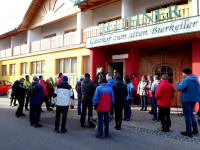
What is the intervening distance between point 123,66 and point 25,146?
12121 millimetres

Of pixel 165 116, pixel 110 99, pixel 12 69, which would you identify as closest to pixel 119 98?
pixel 110 99

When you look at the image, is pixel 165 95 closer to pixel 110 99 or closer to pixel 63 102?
pixel 110 99

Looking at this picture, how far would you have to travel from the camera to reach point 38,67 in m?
27.2

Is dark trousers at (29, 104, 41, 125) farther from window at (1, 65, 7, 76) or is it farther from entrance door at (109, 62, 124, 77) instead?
window at (1, 65, 7, 76)

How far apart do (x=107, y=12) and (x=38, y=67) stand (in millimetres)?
9806

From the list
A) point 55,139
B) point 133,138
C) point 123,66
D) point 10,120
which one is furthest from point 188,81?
point 123,66

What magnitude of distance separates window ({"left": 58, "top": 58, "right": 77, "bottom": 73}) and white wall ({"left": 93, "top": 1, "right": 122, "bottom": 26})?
11.5ft

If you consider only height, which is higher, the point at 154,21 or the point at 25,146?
the point at 154,21

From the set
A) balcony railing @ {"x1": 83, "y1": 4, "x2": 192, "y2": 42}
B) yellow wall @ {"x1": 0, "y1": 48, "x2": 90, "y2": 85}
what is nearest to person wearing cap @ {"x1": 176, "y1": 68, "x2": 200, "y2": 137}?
balcony railing @ {"x1": 83, "y1": 4, "x2": 192, "y2": 42}

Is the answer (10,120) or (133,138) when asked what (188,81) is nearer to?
(133,138)

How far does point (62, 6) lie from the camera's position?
24094mm

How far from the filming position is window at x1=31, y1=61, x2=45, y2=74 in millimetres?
26442

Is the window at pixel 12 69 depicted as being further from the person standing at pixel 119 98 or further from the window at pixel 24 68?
the person standing at pixel 119 98

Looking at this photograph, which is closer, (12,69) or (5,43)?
Answer: (12,69)
